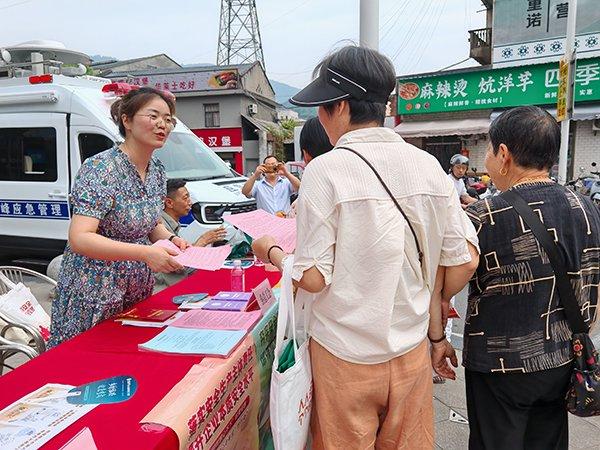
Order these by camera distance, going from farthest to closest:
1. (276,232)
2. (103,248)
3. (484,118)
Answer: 1. (484,118)
2. (276,232)
3. (103,248)

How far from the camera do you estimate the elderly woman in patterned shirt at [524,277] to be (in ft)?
4.79

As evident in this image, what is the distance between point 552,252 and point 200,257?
1.15 m

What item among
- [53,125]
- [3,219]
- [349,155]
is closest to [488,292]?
[349,155]

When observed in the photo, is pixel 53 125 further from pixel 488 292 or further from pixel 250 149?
pixel 250 149

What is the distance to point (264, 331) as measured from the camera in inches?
70.7

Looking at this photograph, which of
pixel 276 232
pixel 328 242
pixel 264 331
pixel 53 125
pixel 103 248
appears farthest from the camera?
pixel 53 125

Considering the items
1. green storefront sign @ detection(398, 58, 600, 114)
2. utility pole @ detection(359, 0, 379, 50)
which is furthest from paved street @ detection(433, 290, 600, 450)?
green storefront sign @ detection(398, 58, 600, 114)

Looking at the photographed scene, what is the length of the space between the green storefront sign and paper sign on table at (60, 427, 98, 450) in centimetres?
1424

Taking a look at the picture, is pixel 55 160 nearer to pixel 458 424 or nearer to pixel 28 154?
pixel 28 154

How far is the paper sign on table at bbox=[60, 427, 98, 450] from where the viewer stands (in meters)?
0.96

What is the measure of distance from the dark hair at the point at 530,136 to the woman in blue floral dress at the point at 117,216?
3.90 ft

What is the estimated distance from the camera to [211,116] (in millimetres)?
21234

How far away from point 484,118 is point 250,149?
11.2 meters

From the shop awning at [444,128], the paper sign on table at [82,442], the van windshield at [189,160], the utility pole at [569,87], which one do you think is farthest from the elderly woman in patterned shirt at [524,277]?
the shop awning at [444,128]
